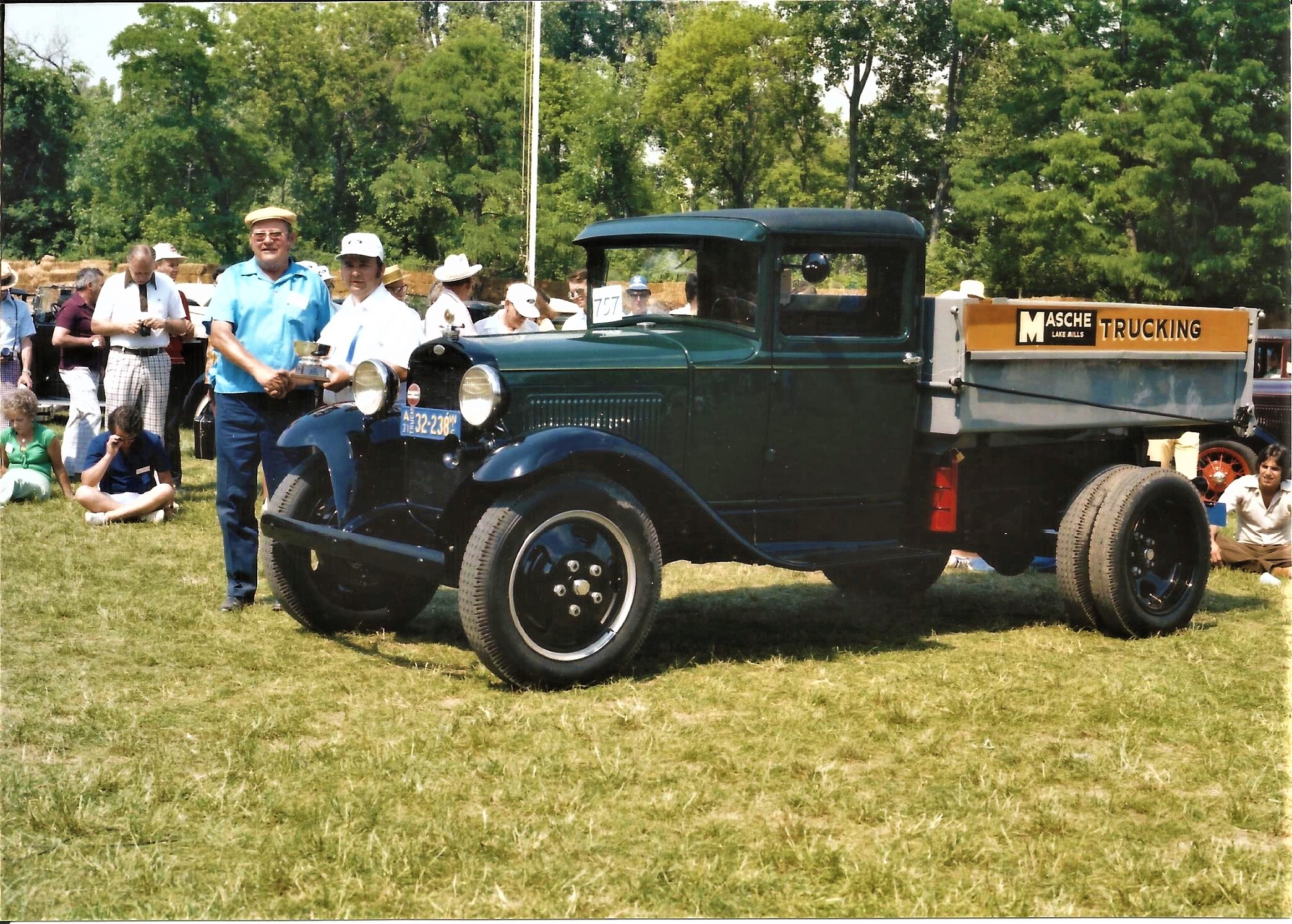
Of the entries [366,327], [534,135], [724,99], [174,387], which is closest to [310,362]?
[366,327]

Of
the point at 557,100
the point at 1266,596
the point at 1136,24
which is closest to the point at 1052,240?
the point at 1136,24

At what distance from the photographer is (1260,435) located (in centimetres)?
1320

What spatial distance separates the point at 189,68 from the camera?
46.2 m

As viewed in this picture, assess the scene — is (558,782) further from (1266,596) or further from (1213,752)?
(1266,596)

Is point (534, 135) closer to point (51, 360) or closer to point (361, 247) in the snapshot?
point (51, 360)

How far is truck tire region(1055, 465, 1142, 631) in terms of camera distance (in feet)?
24.4

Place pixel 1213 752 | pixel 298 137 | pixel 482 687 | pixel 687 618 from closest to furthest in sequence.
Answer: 1. pixel 1213 752
2. pixel 482 687
3. pixel 687 618
4. pixel 298 137

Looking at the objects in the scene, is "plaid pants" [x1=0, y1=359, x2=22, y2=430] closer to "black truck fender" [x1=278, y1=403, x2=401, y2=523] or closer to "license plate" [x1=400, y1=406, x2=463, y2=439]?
"black truck fender" [x1=278, y1=403, x2=401, y2=523]

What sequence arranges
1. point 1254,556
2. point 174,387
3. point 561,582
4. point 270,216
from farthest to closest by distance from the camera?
point 174,387
point 1254,556
point 270,216
point 561,582

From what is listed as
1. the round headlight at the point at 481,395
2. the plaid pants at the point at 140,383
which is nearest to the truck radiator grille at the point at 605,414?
the round headlight at the point at 481,395

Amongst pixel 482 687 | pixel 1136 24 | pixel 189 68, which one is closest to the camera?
pixel 482 687

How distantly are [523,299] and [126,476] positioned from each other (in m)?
3.08

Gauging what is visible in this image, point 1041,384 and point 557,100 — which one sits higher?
point 557,100

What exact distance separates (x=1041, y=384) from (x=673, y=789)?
3437mm
